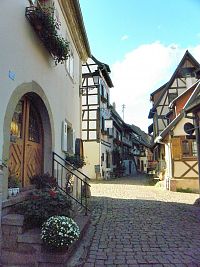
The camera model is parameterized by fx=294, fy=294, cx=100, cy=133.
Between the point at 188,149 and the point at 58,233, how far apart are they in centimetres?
1224

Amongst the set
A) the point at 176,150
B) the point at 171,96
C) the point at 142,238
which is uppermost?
the point at 171,96

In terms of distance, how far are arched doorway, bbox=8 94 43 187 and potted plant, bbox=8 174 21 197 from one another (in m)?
0.12

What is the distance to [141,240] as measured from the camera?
5.20m

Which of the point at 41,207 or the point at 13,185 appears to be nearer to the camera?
the point at 41,207

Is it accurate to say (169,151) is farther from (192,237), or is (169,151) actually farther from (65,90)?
(192,237)

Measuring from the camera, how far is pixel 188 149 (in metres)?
15.0

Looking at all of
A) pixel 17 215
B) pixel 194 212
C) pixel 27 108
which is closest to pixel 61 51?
pixel 27 108

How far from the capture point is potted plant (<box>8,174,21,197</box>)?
4.74 m

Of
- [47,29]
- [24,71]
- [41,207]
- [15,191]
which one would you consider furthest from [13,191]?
[47,29]

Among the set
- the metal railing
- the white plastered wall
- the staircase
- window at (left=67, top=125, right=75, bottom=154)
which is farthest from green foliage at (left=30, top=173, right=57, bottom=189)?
window at (left=67, top=125, right=75, bottom=154)

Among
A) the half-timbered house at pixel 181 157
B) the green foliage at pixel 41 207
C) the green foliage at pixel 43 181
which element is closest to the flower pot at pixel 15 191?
the green foliage at pixel 41 207

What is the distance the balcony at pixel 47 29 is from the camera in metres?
5.54

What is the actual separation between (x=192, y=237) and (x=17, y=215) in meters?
3.19

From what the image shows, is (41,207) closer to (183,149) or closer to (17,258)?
(17,258)
